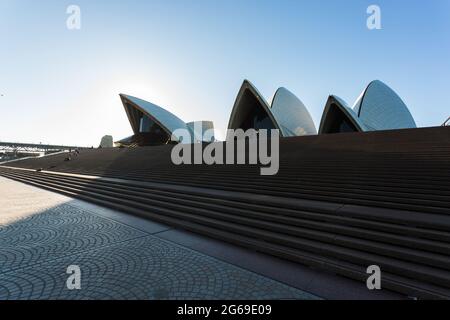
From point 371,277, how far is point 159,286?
2889mm

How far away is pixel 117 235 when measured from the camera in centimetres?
513

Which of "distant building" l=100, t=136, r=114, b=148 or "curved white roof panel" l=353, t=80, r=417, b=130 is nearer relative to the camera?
"curved white roof panel" l=353, t=80, r=417, b=130

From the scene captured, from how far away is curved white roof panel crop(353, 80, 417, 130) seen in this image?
105 ft

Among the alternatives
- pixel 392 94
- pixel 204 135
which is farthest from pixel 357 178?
pixel 204 135

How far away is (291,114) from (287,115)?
1.11 m

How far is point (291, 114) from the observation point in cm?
3884

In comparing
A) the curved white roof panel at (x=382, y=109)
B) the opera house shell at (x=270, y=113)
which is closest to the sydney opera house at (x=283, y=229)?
the opera house shell at (x=270, y=113)

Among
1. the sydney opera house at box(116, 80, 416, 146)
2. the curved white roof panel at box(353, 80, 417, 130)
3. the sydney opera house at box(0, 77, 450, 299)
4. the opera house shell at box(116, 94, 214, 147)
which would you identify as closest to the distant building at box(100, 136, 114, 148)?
the sydney opera house at box(116, 80, 416, 146)

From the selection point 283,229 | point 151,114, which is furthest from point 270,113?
point 283,229

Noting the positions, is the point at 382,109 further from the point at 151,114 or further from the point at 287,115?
the point at 151,114

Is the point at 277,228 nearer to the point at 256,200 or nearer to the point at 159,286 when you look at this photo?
the point at 256,200

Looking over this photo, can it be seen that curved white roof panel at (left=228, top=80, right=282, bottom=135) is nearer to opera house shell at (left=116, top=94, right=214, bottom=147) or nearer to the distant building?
opera house shell at (left=116, top=94, right=214, bottom=147)

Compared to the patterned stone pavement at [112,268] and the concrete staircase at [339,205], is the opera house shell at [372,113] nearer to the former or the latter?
the concrete staircase at [339,205]
